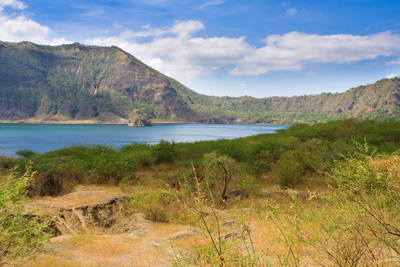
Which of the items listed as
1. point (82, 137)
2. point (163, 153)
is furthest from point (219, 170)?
point (82, 137)

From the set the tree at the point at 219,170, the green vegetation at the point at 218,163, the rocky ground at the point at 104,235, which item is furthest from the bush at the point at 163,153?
the rocky ground at the point at 104,235

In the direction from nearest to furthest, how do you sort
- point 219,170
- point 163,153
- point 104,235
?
point 104,235
point 219,170
point 163,153

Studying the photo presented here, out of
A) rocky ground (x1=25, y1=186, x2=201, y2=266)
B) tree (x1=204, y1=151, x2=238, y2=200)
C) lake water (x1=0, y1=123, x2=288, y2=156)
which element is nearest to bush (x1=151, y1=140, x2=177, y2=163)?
tree (x1=204, y1=151, x2=238, y2=200)

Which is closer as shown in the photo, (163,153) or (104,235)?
(104,235)

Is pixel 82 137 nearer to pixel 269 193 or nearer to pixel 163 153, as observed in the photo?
pixel 163 153

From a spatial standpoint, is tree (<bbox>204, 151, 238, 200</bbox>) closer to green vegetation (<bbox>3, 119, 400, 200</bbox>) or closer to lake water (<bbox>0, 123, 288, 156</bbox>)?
green vegetation (<bbox>3, 119, 400, 200</bbox>)

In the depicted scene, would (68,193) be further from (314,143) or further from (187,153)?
(314,143)

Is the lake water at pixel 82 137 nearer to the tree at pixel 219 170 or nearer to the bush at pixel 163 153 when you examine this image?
the bush at pixel 163 153

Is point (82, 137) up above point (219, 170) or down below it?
below

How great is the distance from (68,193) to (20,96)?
18679cm

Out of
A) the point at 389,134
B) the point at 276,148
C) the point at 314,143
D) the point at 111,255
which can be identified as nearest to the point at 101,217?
the point at 111,255

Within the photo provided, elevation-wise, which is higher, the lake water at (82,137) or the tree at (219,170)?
the tree at (219,170)

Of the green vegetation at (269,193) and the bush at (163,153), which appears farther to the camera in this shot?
the bush at (163,153)

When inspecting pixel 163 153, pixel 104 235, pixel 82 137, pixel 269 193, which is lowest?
pixel 82 137
